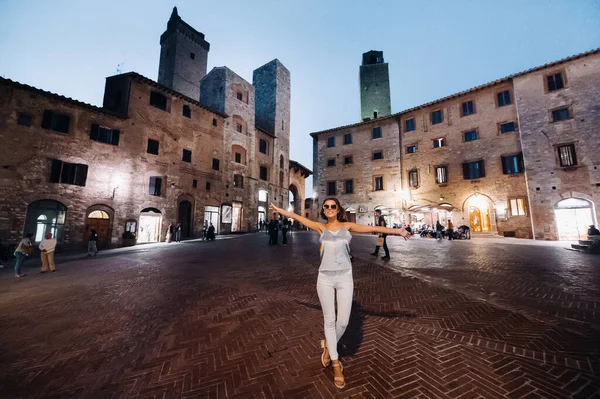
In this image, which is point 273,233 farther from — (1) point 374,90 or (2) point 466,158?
(1) point 374,90

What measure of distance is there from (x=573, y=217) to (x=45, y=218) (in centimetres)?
3461

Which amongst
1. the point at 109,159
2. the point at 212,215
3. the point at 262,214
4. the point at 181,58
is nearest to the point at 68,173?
the point at 109,159

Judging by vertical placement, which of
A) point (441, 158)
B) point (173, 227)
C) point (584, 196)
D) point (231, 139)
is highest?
point (231, 139)

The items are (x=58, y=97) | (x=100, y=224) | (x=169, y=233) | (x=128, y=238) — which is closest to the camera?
(x=58, y=97)

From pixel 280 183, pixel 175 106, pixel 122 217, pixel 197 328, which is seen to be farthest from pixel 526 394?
pixel 280 183

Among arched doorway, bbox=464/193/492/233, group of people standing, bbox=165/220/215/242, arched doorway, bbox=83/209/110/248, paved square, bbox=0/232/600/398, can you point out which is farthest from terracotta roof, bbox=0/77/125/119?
arched doorway, bbox=464/193/492/233

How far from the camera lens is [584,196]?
16266mm

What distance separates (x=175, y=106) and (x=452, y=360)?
2446 cm

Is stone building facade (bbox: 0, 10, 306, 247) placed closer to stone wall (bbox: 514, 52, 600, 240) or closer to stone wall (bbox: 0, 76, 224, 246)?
stone wall (bbox: 0, 76, 224, 246)

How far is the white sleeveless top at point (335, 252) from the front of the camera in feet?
7.71

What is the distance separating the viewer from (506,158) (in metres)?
19.2

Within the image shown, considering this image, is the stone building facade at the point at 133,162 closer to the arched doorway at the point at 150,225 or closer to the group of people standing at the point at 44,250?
the arched doorway at the point at 150,225

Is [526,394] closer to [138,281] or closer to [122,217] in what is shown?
[138,281]

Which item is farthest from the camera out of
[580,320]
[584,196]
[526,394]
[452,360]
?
[584,196]
